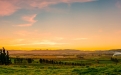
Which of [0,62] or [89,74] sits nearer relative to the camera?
[89,74]

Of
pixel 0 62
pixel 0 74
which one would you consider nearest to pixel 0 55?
pixel 0 62

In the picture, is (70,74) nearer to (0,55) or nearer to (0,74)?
(0,74)

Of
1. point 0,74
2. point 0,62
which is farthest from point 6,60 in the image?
point 0,74

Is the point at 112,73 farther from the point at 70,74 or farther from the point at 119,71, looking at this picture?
the point at 70,74

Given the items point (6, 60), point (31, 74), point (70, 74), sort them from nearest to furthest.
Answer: point (70, 74), point (31, 74), point (6, 60)

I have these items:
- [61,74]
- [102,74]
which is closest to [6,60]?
[61,74]

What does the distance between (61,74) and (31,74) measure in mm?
6853

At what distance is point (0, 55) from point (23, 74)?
7265 centimetres

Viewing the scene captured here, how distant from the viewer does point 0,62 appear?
112312 millimetres

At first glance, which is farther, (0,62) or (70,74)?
(0,62)

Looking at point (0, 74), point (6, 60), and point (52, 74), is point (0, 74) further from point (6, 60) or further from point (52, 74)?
point (6, 60)

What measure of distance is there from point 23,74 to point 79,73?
40.3ft

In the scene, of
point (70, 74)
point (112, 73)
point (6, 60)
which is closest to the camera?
point (112, 73)

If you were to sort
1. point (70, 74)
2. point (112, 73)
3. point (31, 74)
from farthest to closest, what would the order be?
point (31, 74), point (70, 74), point (112, 73)
